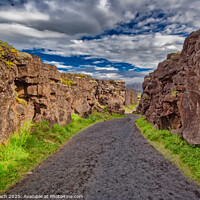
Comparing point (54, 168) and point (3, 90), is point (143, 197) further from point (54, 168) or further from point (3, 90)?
point (3, 90)

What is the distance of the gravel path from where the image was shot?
8094 millimetres

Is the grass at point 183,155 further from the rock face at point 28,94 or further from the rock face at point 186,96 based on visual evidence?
the rock face at point 28,94

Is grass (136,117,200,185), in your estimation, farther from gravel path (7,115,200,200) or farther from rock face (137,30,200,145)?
rock face (137,30,200,145)

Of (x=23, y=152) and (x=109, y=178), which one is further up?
(x=23, y=152)

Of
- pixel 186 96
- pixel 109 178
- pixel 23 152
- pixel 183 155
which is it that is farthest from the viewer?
pixel 186 96

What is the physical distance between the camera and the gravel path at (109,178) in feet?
26.6

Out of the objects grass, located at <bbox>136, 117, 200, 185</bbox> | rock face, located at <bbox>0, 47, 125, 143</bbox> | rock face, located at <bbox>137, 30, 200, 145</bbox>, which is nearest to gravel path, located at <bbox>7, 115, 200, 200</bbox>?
grass, located at <bbox>136, 117, 200, 185</bbox>

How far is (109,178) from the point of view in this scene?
384 inches

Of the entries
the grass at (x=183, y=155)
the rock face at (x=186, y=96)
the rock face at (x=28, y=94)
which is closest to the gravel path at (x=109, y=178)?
the grass at (x=183, y=155)

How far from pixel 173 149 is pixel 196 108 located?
444 centimetres

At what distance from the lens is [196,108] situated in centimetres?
1365

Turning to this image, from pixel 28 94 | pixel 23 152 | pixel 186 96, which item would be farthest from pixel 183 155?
pixel 28 94

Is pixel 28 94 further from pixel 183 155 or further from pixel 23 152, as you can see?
pixel 183 155

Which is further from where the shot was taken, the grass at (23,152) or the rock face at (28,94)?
the rock face at (28,94)
